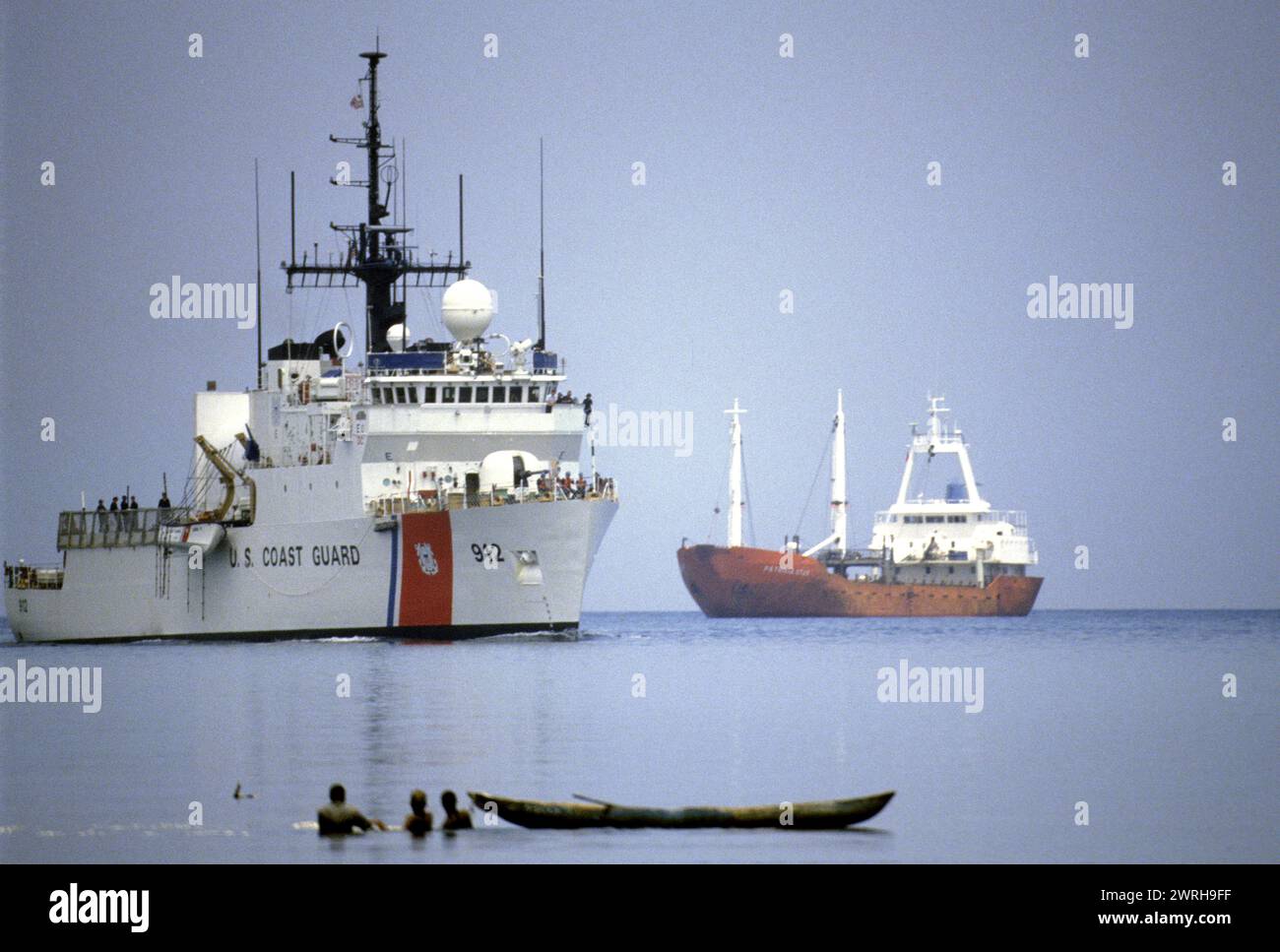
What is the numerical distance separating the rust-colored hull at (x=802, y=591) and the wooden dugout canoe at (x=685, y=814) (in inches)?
2792

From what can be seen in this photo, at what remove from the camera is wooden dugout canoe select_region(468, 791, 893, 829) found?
25.6m

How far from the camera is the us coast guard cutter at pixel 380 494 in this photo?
51312 millimetres

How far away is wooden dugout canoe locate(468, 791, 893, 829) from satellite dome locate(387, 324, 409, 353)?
106 ft

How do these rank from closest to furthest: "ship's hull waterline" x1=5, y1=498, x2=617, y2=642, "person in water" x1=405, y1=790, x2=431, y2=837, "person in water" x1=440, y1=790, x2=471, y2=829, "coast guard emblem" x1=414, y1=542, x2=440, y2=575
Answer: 1. "person in water" x1=405, y1=790, x2=431, y2=837
2. "person in water" x1=440, y1=790, x2=471, y2=829
3. "ship's hull waterline" x1=5, y1=498, x2=617, y2=642
4. "coast guard emblem" x1=414, y1=542, x2=440, y2=575

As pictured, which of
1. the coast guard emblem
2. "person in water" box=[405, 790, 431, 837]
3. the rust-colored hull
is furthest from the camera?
the rust-colored hull

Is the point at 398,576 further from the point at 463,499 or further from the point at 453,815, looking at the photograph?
the point at 453,815

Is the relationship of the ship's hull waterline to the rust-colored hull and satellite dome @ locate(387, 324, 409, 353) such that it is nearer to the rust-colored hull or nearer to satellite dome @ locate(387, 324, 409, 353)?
satellite dome @ locate(387, 324, 409, 353)

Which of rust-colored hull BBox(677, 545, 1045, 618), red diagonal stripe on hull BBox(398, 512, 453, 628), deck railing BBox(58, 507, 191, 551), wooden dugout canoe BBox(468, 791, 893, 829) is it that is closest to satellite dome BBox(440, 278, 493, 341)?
red diagonal stripe on hull BBox(398, 512, 453, 628)

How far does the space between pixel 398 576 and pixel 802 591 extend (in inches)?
1850

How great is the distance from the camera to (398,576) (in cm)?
5191

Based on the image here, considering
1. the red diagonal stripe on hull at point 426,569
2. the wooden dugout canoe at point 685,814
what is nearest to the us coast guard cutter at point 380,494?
the red diagonal stripe on hull at point 426,569

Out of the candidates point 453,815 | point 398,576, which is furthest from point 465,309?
point 453,815

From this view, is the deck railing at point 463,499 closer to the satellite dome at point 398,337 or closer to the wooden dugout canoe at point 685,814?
the satellite dome at point 398,337

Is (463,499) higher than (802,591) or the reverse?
higher
